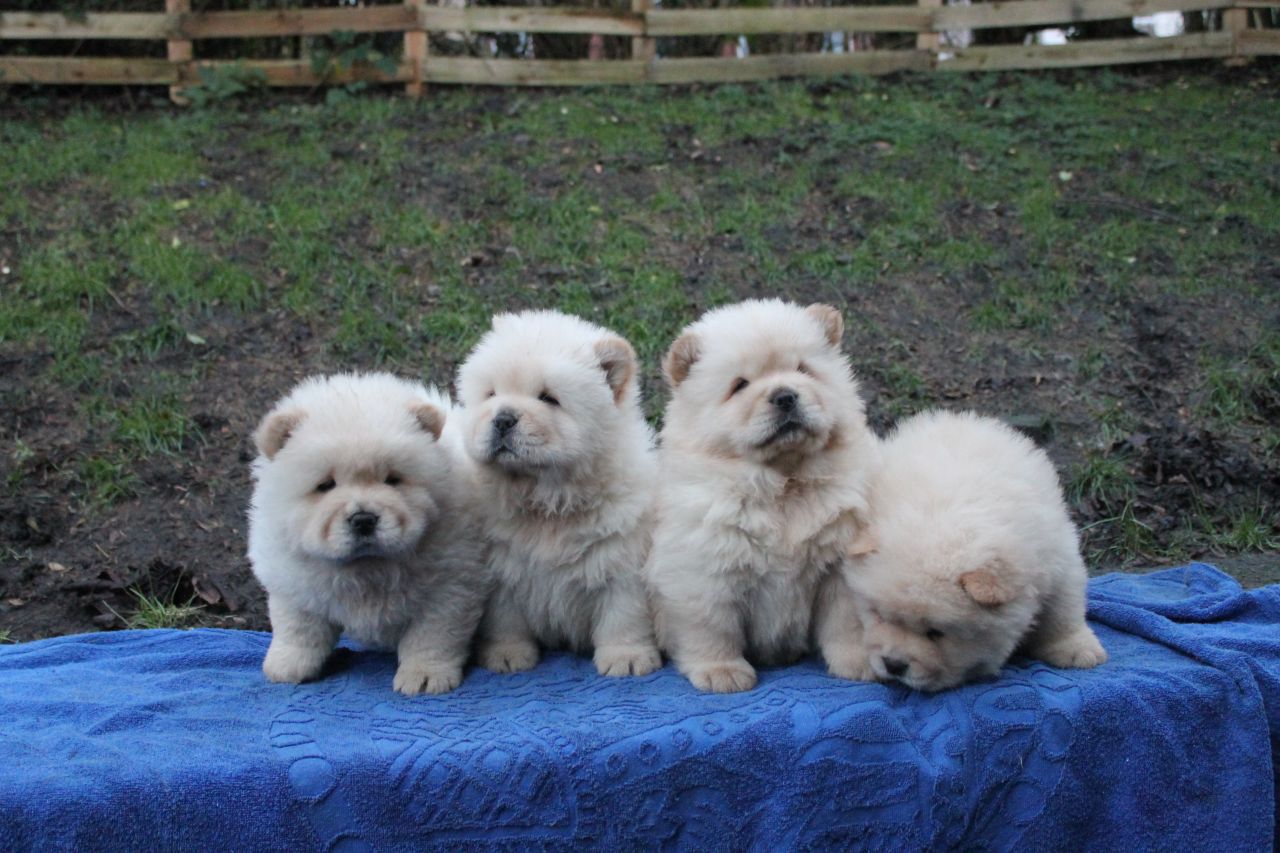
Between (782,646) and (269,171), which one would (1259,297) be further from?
(269,171)

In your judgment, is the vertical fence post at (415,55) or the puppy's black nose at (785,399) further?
the vertical fence post at (415,55)

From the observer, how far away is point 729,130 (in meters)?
11.2

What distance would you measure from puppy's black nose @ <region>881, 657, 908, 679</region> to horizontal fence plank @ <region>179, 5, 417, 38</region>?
1026 cm

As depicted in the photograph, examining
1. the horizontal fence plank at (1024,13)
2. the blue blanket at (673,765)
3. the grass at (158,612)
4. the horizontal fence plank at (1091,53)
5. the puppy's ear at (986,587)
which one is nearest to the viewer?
the blue blanket at (673,765)

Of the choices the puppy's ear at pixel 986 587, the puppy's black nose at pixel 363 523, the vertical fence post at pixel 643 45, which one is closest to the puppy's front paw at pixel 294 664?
the puppy's black nose at pixel 363 523

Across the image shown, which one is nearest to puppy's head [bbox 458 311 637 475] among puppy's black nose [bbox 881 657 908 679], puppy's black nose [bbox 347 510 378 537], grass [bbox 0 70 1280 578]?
puppy's black nose [bbox 347 510 378 537]

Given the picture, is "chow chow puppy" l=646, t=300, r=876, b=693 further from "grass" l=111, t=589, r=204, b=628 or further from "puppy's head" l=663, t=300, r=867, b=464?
"grass" l=111, t=589, r=204, b=628

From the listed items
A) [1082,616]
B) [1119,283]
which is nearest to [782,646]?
[1082,616]

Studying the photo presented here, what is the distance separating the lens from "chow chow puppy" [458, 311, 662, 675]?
3773mm

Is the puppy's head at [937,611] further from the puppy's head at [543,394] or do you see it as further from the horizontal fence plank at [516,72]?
the horizontal fence plank at [516,72]

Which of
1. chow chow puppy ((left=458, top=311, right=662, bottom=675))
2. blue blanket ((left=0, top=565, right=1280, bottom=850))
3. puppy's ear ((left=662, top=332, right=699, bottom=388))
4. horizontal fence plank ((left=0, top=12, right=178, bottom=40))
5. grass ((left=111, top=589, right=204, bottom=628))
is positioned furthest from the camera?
horizontal fence plank ((left=0, top=12, right=178, bottom=40))

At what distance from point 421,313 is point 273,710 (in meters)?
4.98

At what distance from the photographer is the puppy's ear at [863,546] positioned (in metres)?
3.54

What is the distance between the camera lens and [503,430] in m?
3.62
